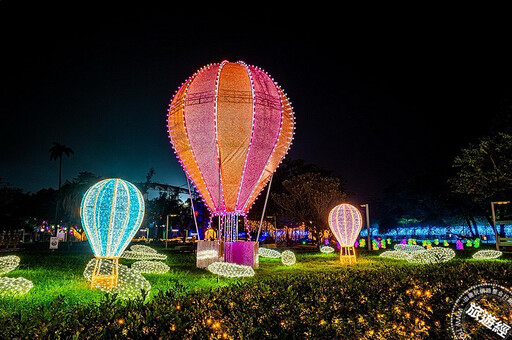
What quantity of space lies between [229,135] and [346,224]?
22.7 feet

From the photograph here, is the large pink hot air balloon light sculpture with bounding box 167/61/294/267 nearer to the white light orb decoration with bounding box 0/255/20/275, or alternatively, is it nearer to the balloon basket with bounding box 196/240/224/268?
the balloon basket with bounding box 196/240/224/268

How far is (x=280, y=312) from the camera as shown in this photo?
4.11 metres

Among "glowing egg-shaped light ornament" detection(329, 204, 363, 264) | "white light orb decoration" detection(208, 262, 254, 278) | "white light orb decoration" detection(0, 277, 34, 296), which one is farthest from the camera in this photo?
"glowing egg-shaped light ornament" detection(329, 204, 363, 264)

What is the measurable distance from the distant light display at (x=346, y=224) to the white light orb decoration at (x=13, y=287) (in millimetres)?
10876

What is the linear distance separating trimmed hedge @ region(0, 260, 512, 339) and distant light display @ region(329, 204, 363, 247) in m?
7.46

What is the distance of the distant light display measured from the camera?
13984 mm

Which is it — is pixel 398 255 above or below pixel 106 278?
below

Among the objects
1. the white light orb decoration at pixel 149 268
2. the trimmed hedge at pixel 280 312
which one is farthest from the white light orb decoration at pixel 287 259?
the trimmed hedge at pixel 280 312

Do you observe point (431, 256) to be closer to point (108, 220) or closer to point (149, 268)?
point (149, 268)

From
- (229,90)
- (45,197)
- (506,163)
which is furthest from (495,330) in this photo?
(45,197)

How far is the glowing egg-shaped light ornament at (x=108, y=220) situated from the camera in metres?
6.40

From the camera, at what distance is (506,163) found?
575 inches

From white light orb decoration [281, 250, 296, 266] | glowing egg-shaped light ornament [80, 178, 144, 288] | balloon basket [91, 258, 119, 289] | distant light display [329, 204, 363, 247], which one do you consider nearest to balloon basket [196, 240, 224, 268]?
white light orb decoration [281, 250, 296, 266]

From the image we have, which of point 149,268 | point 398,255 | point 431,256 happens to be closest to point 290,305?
point 149,268
